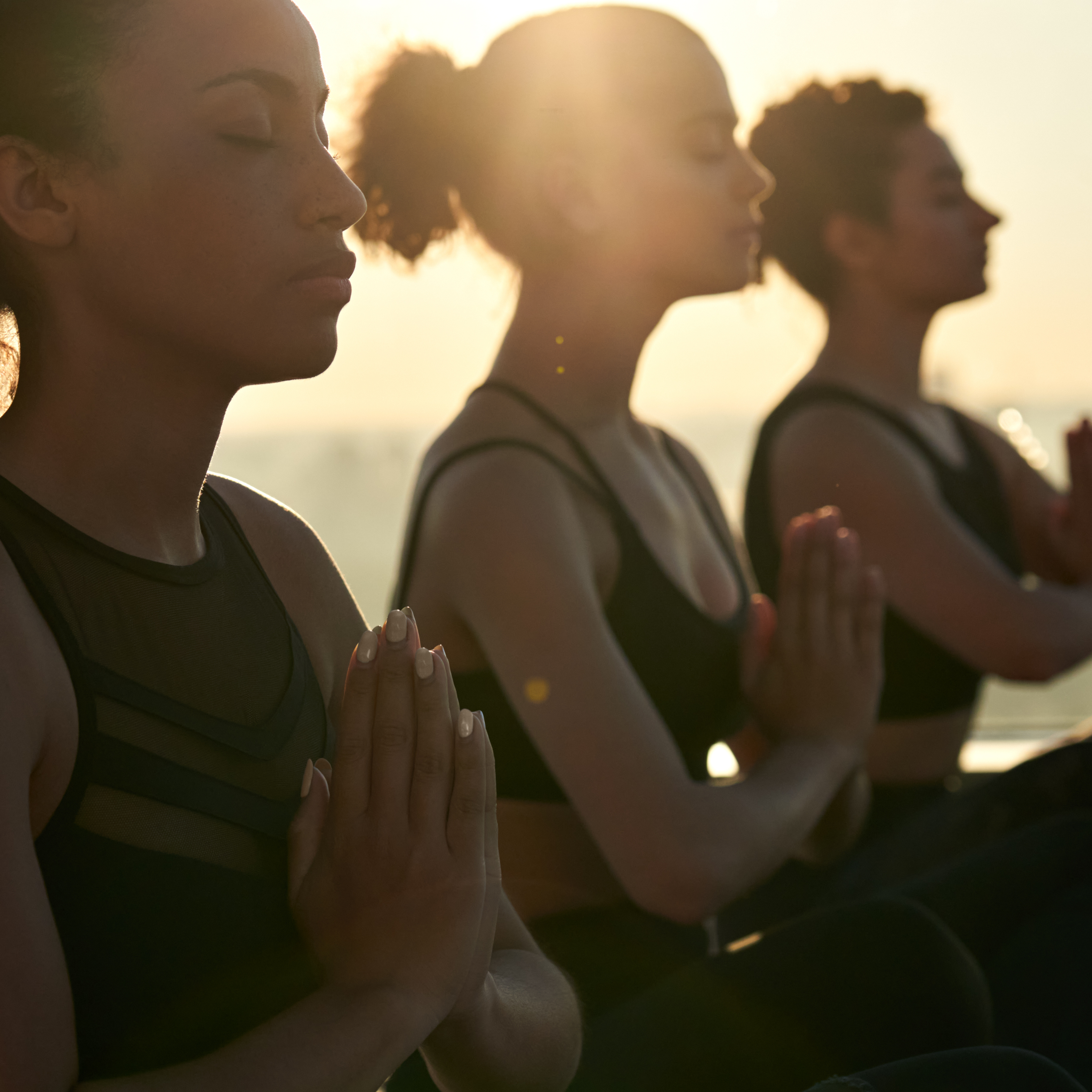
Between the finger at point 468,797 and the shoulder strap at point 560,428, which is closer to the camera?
the finger at point 468,797

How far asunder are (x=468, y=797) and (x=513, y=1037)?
167 millimetres

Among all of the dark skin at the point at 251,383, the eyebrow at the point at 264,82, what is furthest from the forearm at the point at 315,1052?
the eyebrow at the point at 264,82

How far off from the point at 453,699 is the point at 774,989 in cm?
45

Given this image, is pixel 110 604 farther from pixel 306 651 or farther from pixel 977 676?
pixel 977 676

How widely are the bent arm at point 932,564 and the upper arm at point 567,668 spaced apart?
620 mm

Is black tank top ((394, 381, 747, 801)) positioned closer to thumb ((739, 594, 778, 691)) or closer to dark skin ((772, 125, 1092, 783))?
thumb ((739, 594, 778, 691))

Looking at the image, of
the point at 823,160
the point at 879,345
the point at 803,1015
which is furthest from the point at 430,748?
the point at 823,160

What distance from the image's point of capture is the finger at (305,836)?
71cm

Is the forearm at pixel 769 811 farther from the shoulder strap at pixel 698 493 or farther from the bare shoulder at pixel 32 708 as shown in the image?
the bare shoulder at pixel 32 708

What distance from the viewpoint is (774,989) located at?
3.32 feet

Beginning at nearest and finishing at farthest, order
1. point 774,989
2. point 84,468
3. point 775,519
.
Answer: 1. point 84,468
2. point 774,989
3. point 775,519

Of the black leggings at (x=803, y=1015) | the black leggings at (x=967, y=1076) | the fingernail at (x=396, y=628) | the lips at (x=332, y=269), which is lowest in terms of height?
the black leggings at (x=803, y=1015)

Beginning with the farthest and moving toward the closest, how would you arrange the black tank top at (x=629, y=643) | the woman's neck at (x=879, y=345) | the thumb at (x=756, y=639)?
the woman's neck at (x=879, y=345), the thumb at (x=756, y=639), the black tank top at (x=629, y=643)

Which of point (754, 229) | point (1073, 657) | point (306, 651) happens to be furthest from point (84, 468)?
point (1073, 657)
